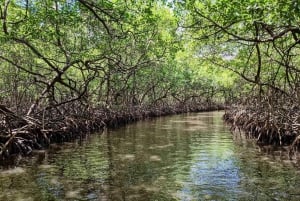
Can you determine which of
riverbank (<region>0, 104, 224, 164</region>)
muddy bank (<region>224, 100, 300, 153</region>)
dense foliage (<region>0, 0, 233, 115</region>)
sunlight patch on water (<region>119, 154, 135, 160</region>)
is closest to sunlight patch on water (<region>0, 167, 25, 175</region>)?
riverbank (<region>0, 104, 224, 164</region>)

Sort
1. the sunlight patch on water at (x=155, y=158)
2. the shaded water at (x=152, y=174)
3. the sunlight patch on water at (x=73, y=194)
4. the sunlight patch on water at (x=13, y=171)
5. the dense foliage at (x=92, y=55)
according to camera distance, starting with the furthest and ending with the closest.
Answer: the dense foliage at (x=92, y=55) < the sunlight patch on water at (x=155, y=158) < the sunlight patch on water at (x=13, y=171) < the shaded water at (x=152, y=174) < the sunlight patch on water at (x=73, y=194)

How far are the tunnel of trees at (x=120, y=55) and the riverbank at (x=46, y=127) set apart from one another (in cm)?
3

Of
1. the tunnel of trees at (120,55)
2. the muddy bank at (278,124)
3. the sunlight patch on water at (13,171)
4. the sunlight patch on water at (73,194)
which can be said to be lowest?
the sunlight patch on water at (73,194)

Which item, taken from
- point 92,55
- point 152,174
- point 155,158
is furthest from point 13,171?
point 92,55

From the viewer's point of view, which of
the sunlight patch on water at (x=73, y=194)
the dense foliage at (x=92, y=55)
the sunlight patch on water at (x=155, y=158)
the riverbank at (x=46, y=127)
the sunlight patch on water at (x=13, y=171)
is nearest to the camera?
the sunlight patch on water at (x=73, y=194)

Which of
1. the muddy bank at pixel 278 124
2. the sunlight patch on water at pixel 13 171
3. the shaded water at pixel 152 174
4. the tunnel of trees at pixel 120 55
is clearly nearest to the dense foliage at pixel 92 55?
the tunnel of trees at pixel 120 55

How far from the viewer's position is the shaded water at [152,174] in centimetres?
653

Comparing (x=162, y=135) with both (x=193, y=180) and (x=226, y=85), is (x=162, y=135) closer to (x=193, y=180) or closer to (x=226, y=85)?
(x=193, y=180)

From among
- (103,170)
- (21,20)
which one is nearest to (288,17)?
(103,170)

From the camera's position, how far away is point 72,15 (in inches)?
381

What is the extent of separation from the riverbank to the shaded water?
600mm

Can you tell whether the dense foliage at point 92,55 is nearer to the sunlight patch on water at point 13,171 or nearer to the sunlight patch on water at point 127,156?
the sunlight patch on water at point 127,156

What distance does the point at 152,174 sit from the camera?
798 centimetres

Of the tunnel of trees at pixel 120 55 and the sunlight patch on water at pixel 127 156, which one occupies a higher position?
the tunnel of trees at pixel 120 55
